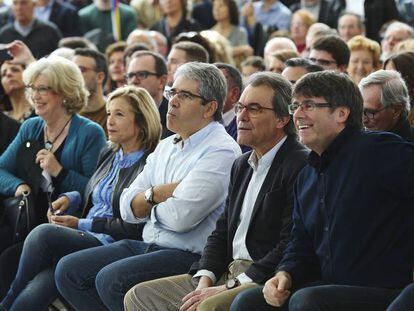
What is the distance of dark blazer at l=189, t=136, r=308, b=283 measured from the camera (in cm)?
485

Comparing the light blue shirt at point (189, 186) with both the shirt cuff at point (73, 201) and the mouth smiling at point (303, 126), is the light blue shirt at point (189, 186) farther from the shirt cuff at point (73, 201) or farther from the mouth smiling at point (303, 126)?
the mouth smiling at point (303, 126)

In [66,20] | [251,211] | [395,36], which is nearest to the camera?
[251,211]

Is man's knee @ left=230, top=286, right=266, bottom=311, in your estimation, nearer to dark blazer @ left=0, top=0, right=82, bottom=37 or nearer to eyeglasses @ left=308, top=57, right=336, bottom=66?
eyeglasses @ left=308, top=57, right=336, bottom=66

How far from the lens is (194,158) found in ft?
18.2

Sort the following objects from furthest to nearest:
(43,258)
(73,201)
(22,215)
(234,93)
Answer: (234,93) → (22,215) → (73,201) → (43,258)

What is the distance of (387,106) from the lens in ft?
17.2

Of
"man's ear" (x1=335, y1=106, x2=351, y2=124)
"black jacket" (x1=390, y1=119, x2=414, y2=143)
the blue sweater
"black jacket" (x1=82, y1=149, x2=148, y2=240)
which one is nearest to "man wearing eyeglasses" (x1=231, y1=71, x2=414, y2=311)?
"man's ear" (x1=335, y1=106, x2=351, y2=124)

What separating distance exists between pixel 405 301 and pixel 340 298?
0.37 meters

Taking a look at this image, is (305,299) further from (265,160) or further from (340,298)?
(265,160)

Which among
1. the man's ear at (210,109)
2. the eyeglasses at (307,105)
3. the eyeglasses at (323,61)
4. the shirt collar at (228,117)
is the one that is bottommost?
the shirt collar at (228,117)

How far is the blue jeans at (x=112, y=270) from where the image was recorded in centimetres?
531

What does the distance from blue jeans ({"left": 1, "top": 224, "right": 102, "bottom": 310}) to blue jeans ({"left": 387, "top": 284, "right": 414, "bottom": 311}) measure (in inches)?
95.8

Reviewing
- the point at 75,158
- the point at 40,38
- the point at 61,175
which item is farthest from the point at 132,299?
A: the point at 40,38

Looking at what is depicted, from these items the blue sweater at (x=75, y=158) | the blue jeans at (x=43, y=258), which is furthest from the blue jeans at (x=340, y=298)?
the blue sweater at (x=75, y=158)
